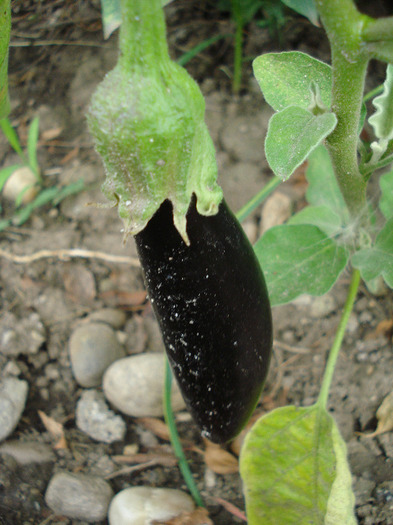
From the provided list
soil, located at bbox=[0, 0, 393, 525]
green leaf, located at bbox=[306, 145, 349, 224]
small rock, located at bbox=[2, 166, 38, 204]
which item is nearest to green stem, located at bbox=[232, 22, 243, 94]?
soil, located at bbox=[0, 0, 393, 525]

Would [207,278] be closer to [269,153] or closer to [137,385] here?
[269,153]

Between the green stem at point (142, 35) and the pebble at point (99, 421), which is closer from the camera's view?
the green stem at point (142, 35)

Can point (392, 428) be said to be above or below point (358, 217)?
below

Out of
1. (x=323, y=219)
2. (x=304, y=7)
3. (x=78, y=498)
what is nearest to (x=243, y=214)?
(x=323, y=219)

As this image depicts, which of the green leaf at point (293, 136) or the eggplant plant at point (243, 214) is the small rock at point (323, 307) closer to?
the eggplant plant at point (243, 214)

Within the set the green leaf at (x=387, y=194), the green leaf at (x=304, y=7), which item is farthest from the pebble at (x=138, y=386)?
the green leaf at (x=304, y=7)

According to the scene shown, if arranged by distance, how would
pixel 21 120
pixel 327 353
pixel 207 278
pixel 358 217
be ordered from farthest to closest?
pixel 21 120, pixel 327 353, pixel 358 217, pixel 207 278

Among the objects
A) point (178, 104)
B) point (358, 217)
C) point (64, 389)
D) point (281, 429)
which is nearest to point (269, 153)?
point (178, 104)
